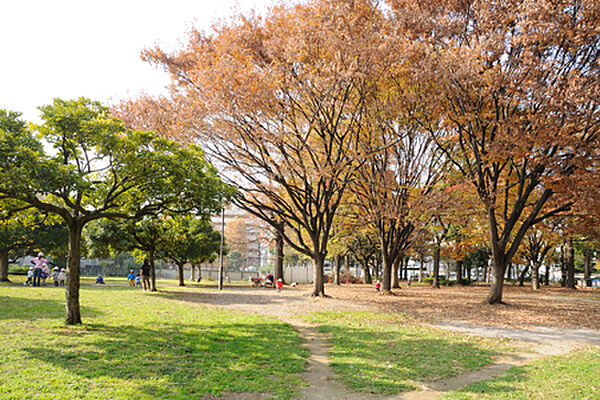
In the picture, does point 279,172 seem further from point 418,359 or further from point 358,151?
point 418,359

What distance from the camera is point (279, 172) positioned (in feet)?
60.1

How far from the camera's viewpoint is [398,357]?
779cm

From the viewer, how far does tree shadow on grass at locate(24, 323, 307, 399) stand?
18.9 ft

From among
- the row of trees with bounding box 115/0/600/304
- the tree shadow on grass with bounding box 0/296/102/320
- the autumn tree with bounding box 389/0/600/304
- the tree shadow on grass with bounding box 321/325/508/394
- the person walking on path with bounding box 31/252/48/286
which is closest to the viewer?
the tree shadow on grass with bounding box 321/325/508/394

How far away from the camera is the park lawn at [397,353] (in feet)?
21.2

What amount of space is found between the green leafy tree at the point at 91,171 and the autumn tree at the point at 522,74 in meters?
9.65

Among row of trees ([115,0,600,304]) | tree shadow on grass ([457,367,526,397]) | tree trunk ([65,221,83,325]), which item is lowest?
tree shadow on grass ([457,367,526,397])

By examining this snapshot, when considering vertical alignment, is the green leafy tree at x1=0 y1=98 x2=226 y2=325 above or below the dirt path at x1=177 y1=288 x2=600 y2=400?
above

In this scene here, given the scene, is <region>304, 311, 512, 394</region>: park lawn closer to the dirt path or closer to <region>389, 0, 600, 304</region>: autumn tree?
the dirt path

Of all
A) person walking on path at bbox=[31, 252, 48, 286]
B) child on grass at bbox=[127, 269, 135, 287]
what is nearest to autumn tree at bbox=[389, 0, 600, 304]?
person walking on path at bbox=[31, 252, 48, 286]

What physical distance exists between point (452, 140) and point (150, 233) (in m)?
16.2

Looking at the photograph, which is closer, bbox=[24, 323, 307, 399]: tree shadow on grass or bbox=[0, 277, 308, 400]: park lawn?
bbox=[0, 277, 308, 400]: park lawn

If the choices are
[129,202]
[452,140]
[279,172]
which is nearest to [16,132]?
[129,202]

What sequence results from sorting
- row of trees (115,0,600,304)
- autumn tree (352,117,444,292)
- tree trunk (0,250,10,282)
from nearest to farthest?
1. row of trees (115,0,600,304)
2. autumn tree (352,117,444,292)
3. tree trunk (0,250,10,282)
